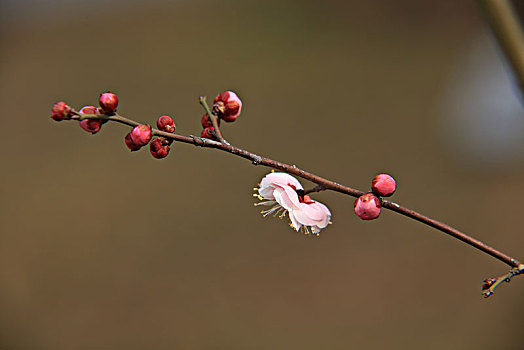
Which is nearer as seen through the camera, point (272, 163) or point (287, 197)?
point (272, 163)

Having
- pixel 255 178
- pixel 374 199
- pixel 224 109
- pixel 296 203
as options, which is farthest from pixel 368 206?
pixel 255 178

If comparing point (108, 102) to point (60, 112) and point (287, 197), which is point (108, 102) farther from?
point (287, 197)

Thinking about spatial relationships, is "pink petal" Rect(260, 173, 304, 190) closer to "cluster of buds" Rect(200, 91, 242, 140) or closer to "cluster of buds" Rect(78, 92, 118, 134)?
"cluster of buds" Rect(200, 91, 242, 140)

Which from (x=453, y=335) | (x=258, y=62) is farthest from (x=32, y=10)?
(x=453, y=335)

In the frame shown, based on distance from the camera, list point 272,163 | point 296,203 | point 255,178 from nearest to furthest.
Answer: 1. point 272,163
2. point 296,203
3. point 255,178

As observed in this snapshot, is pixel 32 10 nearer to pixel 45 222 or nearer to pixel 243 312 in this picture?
pixel 45 222

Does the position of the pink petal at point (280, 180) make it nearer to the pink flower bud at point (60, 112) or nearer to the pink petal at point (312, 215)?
the pink petal at point (312, 215)

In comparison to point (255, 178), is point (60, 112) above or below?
below
